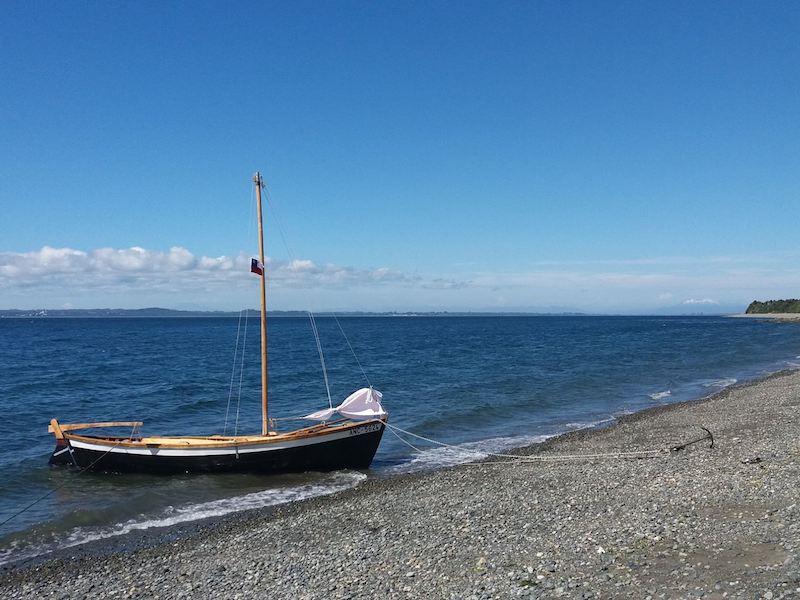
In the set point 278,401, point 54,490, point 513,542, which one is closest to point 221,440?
point 54,490

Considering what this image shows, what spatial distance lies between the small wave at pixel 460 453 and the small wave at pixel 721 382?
2159 cm

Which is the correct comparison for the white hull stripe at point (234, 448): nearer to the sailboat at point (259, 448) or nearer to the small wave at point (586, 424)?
the sailboat at point (259, 448)

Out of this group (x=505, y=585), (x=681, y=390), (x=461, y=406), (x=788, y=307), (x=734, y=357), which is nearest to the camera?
(x=505, y=585)

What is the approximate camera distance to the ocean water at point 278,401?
62.4ft

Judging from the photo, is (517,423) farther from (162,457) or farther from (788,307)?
(788,307)

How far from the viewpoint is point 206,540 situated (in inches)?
589

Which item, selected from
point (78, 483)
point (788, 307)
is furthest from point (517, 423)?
point (788, 307)

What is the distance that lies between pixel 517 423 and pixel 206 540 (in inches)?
759

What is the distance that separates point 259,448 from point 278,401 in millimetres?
17810

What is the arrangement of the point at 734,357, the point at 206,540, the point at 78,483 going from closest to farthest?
the point at 206,540
the point at 78,483
the point at 734,357

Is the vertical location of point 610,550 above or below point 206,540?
above

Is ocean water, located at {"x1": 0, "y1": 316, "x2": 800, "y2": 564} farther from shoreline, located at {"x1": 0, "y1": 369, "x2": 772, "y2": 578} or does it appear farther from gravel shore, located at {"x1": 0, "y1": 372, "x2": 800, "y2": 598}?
gravel shore, located at {"x1": 0, "y1": 372, "x2": 800, "y2": 598}

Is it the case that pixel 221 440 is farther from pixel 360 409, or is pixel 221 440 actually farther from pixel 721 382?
pixel 721 382

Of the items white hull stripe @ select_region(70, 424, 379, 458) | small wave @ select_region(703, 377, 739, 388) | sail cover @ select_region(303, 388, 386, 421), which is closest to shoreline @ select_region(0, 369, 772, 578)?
white hull stripe @ select_region(70, 424, 379, 458)
